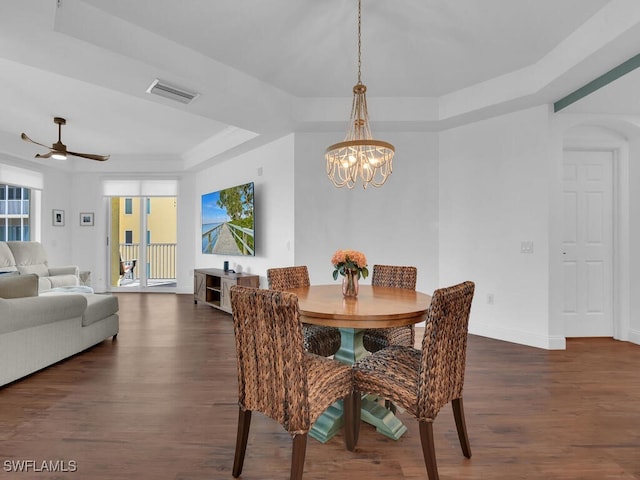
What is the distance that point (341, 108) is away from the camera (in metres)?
3.84

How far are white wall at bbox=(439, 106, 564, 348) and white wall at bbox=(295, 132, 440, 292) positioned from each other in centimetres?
18

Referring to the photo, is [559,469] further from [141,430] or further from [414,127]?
[414,127]

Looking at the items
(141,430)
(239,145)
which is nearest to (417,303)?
(141,430)

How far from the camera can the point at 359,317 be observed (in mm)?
1633

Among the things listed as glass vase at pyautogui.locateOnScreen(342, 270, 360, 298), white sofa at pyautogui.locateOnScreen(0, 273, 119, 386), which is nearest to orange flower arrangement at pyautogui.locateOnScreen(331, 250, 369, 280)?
glass vase at pyautogui.locateOnScreen(342, 270, 360, 298)

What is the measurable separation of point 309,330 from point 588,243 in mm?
3379

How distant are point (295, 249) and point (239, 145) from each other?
1818 millimetres

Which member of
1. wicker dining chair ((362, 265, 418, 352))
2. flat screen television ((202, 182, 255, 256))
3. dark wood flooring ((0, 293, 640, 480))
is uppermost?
flat screen television ((202, 182, 255, 256))

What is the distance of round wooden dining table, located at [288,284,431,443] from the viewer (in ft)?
5.43

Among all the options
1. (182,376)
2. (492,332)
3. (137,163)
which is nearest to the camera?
(182,376)

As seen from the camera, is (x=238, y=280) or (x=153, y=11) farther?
(x=238, y=280)

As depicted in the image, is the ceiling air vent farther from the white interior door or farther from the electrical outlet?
the white interior door

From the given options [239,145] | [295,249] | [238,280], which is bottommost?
[238,280]

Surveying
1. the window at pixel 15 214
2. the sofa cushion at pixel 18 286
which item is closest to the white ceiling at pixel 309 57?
the sofa cushion at pixel 18 286
